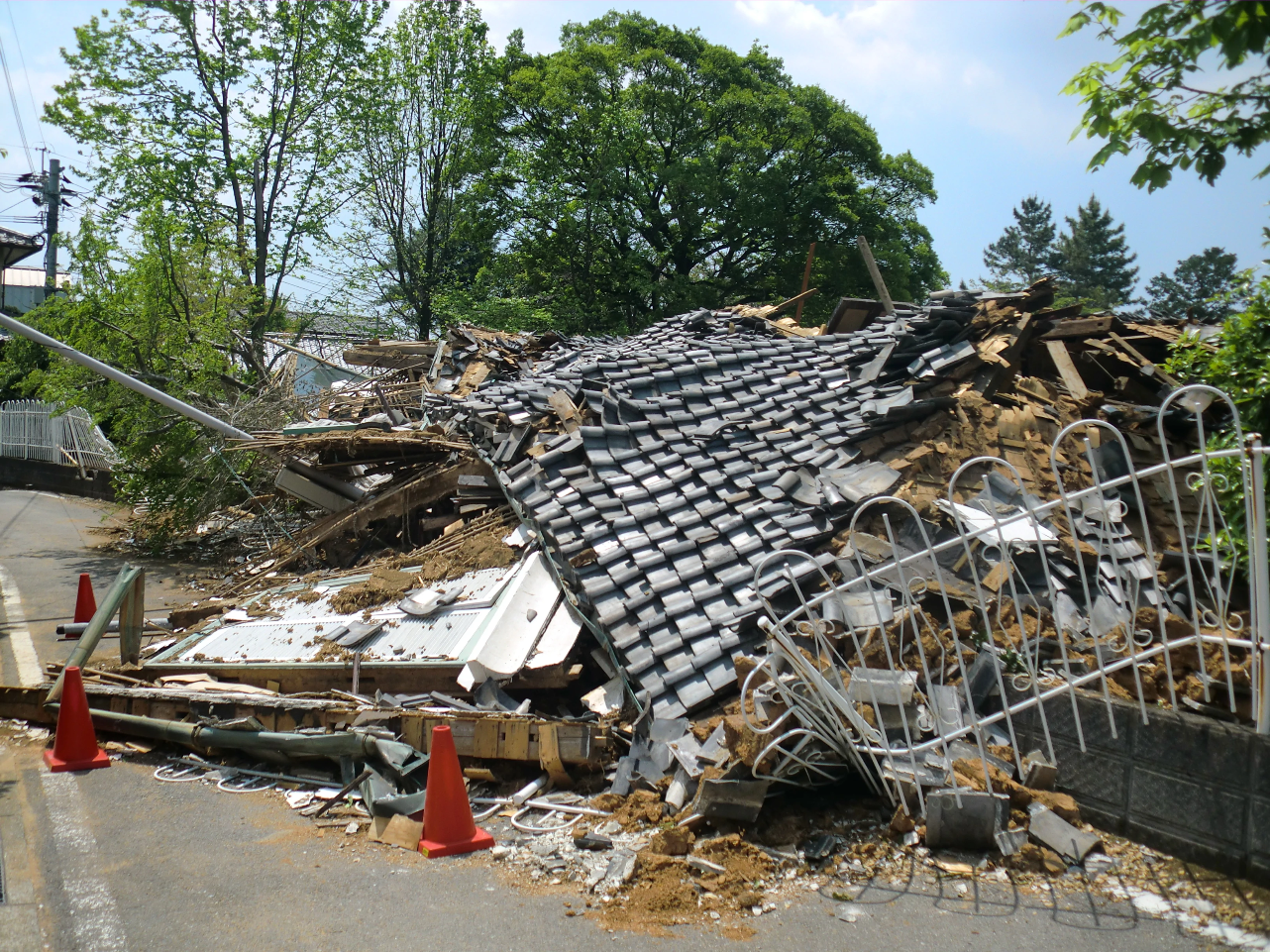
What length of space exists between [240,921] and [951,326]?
6.95m

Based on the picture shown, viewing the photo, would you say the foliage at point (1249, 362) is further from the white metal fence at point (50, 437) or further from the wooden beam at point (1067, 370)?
the white metal fence at point (50, 437)

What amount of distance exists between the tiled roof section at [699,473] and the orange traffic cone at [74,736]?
3.79m

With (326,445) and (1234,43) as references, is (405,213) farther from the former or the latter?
(1234,43)

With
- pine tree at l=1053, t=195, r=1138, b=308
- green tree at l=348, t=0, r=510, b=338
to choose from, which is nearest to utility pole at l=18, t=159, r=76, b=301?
green tree at l=348, t=0, r=510, b=338

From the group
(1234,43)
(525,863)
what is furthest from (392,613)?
(1234,43)

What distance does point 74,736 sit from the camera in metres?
6.68

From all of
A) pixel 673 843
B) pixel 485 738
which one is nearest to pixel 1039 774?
pixel 673 843

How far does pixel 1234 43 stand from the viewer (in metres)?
3.27

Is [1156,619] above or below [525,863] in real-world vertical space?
above

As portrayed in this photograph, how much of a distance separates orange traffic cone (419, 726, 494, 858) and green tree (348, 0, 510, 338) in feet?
74.7

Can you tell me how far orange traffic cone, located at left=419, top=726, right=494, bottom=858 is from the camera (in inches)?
199

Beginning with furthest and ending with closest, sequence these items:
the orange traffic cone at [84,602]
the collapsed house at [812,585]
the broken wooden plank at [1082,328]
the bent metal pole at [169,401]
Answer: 1. the bent metal pole at [169,401]
2. the orange traffic cone at [84,602]
3. the broken wooden plank at [1082,328]
4. the collapsed house at [812,585]

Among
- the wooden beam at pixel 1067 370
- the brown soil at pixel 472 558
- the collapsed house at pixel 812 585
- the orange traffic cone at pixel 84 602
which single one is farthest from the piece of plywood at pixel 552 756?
the orange traffic cone at pixel 84 602

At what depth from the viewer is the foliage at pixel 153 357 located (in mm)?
15914
